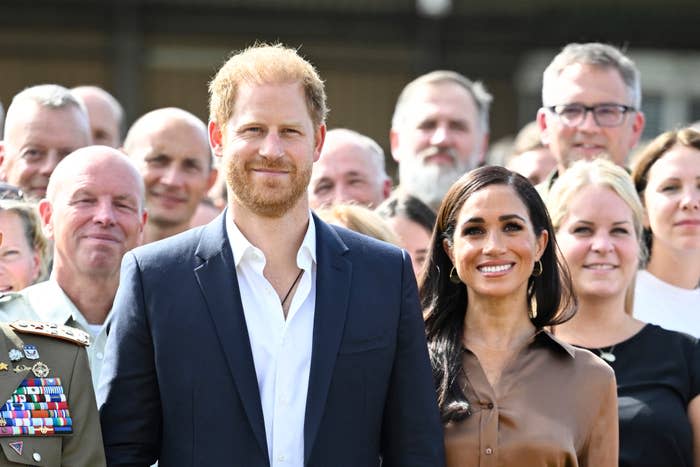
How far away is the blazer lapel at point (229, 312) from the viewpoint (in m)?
3.63

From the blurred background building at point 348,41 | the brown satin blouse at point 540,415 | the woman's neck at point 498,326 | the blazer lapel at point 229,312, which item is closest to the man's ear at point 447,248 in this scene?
the woman's neck at point 498,326

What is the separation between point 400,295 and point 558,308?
2.34ft

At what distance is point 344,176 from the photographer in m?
6.33

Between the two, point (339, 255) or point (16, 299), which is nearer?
point (339, 255)

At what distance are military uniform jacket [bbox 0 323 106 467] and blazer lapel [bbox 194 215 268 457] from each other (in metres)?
0.39

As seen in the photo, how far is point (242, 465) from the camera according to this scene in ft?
11.9

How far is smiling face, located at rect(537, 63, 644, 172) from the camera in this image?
5.81 m

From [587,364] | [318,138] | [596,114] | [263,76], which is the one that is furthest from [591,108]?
[263,76]

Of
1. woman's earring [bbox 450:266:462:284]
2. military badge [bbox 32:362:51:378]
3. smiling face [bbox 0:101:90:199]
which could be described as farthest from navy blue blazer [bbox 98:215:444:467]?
smiling face [bbox 0:101:90:199]

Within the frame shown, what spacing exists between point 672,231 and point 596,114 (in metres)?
0.72

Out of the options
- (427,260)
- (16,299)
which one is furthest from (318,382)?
(16,299)

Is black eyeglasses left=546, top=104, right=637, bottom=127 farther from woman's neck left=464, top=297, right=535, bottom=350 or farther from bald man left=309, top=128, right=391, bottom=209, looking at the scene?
woman's neck left=464, top=297, right=535, bottom=350

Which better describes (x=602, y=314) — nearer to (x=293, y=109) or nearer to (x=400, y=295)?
(x=400, y=295)

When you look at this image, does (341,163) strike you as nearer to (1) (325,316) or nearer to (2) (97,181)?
(2) (97,181)
